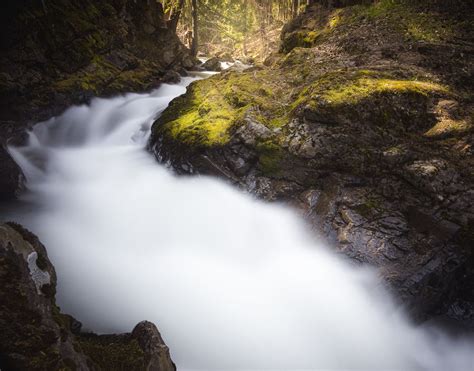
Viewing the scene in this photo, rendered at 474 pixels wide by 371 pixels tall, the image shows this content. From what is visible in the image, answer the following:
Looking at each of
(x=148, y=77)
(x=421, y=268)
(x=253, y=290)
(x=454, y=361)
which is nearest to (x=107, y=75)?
(x=148, y=77)

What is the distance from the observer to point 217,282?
18.5 ft

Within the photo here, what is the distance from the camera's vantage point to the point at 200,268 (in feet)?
A: 19.3

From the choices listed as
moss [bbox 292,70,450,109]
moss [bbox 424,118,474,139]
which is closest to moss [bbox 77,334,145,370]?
moss [bbox 292,70,450,109]

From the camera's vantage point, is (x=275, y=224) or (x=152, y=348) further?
(x=275, y=224)

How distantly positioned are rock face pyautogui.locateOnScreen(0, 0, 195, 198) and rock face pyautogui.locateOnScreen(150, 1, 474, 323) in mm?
5032

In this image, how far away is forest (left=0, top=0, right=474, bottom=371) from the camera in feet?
15.2

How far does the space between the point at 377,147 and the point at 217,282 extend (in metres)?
3.95

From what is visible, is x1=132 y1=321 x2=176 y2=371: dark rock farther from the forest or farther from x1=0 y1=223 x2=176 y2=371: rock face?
x1=0 y1=223 x2=176 y2=371: rock face

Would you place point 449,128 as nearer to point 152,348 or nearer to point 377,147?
point 377,147

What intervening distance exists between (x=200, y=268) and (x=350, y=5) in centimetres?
1106

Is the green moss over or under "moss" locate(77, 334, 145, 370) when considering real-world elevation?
over

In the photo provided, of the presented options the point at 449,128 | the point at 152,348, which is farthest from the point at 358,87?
the point at 152,348

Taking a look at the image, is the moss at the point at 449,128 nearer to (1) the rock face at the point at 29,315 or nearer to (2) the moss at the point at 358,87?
(2) the moss at the point at 358,87

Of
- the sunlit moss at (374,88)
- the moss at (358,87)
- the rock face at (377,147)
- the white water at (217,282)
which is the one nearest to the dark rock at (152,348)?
the white water at (217,282)
